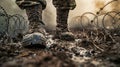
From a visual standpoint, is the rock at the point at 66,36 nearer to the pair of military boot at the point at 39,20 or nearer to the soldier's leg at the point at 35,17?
the pair of military boot at the point at 39,20

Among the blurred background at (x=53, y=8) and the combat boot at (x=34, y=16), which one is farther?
the blurred background at (x=53, y=8)

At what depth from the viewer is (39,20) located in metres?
4.05

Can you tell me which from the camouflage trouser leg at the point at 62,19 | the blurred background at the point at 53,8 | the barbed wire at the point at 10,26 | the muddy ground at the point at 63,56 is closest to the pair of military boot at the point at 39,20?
the camouflage trouser leg at the point at 62,19

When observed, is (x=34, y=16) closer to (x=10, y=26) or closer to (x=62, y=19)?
(x=62, y=19)

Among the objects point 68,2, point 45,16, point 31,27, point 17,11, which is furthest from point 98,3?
point 31,27

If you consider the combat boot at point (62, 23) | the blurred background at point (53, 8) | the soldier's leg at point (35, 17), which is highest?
the soldier's leg at point (35, 17)

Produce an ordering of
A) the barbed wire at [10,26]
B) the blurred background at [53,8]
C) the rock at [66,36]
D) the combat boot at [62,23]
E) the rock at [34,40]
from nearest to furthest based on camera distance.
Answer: the rock at [34,40] → the barbed wire at [10,26] → the rock at [66,36] → the combat boot at [62,23] → the blurred background at [53,8]

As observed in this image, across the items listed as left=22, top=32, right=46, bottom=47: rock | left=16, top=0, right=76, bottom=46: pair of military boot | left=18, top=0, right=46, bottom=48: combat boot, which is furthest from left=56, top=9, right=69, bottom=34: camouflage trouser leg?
left=22, top=32, right=46, bottom=47: rock

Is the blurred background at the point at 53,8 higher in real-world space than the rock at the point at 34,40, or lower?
lower

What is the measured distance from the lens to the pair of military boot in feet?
11.9

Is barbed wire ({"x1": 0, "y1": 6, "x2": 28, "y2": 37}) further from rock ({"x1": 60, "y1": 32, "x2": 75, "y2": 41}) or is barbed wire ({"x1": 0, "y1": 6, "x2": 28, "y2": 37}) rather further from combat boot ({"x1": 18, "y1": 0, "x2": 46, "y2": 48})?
rock ({"x1": 60, "y1": 32, "x2": 75, "y2": 41})

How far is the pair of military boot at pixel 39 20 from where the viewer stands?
3619mm

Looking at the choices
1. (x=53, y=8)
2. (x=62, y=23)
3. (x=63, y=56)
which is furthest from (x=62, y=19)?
(x=53, y=8)

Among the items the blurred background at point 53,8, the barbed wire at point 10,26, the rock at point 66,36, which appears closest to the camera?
the barbed wire at point 10,26
